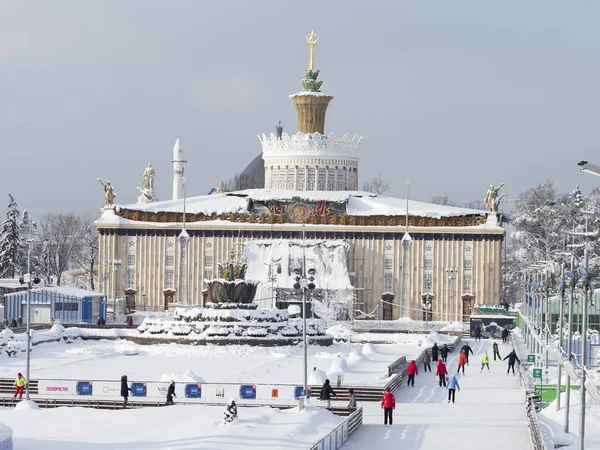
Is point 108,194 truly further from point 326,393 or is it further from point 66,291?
point 326,393

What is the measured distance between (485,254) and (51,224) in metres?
62.4

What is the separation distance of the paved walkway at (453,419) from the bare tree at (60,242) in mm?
70572

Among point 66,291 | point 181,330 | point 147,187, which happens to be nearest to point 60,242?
point 147,187

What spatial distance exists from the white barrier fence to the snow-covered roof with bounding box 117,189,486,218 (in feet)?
172

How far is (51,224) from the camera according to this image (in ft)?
461

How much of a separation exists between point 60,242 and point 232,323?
72024 millimetres

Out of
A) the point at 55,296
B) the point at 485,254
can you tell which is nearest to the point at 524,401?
the point at 55,296

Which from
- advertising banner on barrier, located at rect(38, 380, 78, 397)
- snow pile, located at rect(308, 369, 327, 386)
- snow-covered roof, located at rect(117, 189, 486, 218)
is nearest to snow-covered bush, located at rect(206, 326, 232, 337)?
snow pile, located at rect(308, 369, 327, 386)

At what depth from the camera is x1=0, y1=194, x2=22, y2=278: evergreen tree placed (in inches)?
3905

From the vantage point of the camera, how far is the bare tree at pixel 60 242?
12112cm

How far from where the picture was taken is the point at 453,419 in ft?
127

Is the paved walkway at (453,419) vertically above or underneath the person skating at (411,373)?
underneath

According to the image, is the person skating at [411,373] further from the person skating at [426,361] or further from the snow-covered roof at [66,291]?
the snow-covered roof at [66,291]

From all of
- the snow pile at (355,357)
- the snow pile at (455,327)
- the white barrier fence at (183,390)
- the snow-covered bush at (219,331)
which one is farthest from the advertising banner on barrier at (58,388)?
the snow pile at (455,327)
